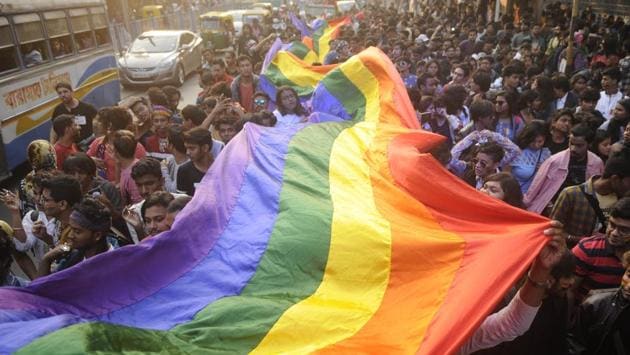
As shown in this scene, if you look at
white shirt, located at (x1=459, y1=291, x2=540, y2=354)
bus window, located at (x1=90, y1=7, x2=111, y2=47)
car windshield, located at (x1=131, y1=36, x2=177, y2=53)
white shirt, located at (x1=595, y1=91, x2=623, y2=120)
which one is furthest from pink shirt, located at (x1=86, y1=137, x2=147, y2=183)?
car windshield, located at (x1=131, y1=36, x2=177, y2=53)


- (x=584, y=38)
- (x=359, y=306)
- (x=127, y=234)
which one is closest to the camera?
(x=359, y=306)

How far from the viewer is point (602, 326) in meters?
3.02

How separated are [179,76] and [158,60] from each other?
0.94m

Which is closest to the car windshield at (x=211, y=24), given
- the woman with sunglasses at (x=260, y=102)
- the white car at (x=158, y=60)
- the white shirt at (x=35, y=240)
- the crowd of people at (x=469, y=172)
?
the white car at (x=158, y=60)

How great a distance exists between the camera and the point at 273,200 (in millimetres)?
3881

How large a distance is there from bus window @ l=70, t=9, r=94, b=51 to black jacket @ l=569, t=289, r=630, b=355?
37.3 ft

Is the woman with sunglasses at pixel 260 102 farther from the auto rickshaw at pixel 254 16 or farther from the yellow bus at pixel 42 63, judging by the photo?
the auto rickshaw at pixel 254 16

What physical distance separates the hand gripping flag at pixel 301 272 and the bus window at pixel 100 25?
1011 centimetres

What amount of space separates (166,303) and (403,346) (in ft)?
4.24

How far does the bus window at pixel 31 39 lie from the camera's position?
31.0 ft

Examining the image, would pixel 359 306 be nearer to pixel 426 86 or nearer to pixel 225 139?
pixel 225 139

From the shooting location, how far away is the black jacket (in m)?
2.92

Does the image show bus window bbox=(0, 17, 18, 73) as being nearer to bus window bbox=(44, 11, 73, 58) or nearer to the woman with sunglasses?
bus window bbox=(44, 11, 73, 58)

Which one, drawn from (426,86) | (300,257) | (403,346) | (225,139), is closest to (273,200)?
(300,257)
